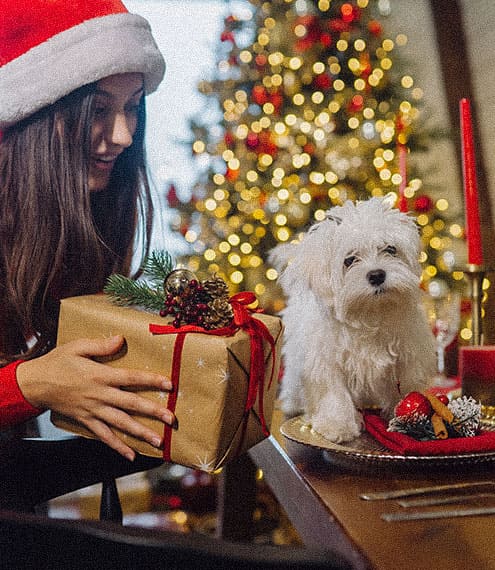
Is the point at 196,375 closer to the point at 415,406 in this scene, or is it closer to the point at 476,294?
the point at 415,406

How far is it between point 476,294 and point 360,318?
0.88 ft

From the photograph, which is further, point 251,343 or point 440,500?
point 251,343

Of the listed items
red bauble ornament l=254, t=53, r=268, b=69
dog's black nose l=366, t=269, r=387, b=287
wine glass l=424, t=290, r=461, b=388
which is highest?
red bauble ornament l=254, t=53, r=268, b=69

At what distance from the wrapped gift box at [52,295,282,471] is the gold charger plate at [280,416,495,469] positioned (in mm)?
69

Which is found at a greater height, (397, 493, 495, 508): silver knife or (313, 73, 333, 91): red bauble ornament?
(313, 73, 333, 91): red bauble ornament

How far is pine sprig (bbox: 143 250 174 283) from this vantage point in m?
0.89

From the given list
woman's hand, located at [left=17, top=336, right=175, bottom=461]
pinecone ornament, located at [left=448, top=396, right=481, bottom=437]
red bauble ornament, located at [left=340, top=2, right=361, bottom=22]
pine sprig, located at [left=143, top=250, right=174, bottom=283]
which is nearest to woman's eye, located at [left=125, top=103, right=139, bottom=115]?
pine sprig, located at [left=143, top=250, right=174, bottom=283]

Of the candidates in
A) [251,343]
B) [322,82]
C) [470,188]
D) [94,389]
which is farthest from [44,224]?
[322,82]

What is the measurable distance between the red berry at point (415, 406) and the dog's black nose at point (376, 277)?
152 millimetres

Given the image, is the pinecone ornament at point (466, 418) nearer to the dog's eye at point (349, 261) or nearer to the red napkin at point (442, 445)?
the red napkin at point (442, 445)

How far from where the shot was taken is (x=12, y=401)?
85 cm

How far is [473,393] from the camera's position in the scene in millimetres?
932

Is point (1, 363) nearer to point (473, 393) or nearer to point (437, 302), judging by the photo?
point (473, 393)

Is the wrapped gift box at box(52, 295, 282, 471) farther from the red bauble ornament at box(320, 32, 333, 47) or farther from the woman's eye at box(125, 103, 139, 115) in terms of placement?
the red bauble ornament at box(320, 32, 333, 47)
